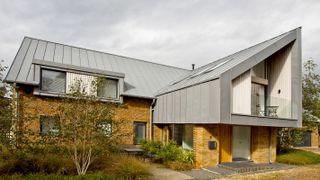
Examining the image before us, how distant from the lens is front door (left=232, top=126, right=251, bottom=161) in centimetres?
1465

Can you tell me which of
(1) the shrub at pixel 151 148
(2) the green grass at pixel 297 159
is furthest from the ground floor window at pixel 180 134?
(2) the green grass at pixel 297 159

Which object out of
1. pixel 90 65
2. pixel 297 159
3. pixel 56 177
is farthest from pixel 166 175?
pixel 90 65

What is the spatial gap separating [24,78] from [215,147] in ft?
33.4

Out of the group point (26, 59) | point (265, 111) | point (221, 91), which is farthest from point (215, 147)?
point (26, 59)

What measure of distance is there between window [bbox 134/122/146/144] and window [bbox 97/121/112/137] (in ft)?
22.1

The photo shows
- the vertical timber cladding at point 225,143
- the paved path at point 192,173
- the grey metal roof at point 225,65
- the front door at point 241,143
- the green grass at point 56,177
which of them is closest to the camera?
the green grass at point 56,177

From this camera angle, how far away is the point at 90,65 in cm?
1702

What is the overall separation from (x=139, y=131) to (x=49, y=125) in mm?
7827

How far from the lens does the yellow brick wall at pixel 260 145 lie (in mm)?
15016

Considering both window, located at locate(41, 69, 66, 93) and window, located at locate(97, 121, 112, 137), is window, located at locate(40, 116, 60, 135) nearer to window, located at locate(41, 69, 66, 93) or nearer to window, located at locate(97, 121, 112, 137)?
window, located at locate(97, 121, 112, 137)

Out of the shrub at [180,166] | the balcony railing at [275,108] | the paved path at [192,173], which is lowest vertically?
the paved path at [192,173]

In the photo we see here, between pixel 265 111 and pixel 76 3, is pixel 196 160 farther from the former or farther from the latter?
pixel 76 3

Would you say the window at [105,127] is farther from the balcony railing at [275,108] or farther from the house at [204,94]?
the balcony railing at [275,108]

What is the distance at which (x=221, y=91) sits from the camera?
1130 centimetres
